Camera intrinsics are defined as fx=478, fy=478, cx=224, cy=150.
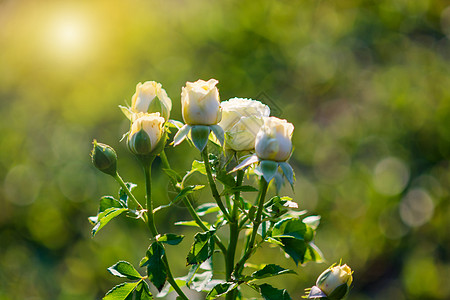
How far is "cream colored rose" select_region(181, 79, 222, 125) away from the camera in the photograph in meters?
0.47

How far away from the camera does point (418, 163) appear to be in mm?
1984

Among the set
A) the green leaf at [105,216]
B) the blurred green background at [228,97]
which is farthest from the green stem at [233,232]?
the blurred green background at [228,97]

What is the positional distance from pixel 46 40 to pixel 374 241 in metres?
1.62

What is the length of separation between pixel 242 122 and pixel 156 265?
0.16 m

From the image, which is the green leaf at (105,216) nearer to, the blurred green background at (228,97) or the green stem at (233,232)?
the green stem at (233,232)

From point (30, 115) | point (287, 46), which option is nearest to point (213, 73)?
point (287, 46)

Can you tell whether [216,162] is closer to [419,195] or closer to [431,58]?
[419,195]

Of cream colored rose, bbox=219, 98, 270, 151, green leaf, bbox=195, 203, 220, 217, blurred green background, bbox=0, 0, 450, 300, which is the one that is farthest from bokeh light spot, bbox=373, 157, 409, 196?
cream colored rose, bbox=219, 98, 270, 151

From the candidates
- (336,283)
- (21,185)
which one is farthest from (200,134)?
(21,185)

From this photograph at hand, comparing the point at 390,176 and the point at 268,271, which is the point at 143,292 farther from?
the point at 390,176

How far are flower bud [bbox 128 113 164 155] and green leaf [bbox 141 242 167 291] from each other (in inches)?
3.9

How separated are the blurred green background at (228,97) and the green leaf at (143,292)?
1049 millimetres

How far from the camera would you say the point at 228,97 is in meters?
1.83

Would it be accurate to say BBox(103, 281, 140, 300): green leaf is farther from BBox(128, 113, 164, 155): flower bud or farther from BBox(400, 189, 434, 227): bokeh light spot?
BBox(400, 189, 434, 227): bokeh light spot
